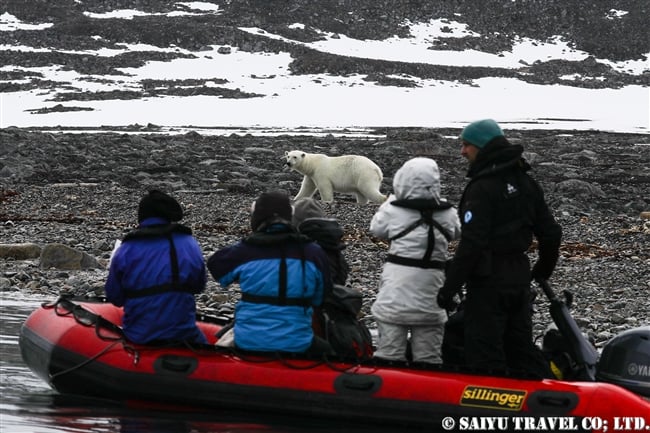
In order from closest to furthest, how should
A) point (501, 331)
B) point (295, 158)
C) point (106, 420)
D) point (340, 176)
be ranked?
point (501, 331) → point (106, 420) → point (340, 176) → point (295, 158)

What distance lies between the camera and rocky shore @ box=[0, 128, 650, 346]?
12.1 metres

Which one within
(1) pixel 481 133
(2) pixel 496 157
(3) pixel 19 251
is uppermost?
(1) pixel 481 133

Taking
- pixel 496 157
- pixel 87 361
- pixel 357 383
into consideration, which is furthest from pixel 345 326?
pixel 87 361

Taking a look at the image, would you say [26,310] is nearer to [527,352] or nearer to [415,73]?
[527,352]

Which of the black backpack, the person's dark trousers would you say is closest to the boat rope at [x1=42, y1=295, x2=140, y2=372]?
the black backpack

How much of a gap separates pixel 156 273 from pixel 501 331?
210cm

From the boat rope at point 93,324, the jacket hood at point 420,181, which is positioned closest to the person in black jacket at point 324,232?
the jacket hood at point 420,181

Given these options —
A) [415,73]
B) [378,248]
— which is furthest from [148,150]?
[415,73]

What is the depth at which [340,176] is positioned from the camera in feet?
69.6

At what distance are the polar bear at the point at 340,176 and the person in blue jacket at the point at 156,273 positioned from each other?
1365 centimetres

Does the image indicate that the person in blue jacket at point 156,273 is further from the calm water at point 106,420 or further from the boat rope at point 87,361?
the calm water at point 106,420

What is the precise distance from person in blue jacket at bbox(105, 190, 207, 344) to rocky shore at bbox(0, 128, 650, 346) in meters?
3.54

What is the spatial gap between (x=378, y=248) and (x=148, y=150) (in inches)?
711

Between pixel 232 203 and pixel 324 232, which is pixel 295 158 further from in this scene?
pixel 324 232
